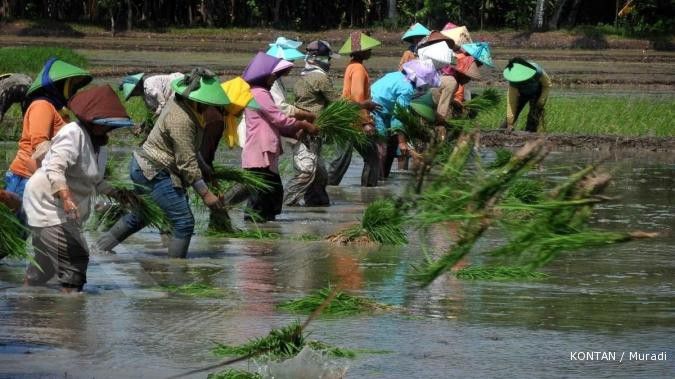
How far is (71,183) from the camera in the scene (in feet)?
27.0

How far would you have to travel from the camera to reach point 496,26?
49.0m

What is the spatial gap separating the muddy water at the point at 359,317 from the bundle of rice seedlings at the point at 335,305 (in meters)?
0.13

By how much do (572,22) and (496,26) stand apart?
2828 mm

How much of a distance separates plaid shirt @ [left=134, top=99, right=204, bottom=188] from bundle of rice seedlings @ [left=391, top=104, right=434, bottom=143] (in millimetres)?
4323

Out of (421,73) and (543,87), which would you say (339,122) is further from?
(543,87)

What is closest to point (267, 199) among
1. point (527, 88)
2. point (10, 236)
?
point (10, 236)

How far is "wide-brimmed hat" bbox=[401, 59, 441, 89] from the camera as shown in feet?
46.8

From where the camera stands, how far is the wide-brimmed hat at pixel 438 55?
14586mm

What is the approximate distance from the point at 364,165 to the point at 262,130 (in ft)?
10.7

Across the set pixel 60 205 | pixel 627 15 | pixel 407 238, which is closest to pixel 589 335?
pixel 60 205

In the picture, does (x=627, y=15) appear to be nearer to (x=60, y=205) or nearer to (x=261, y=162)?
(x=261, y=162)

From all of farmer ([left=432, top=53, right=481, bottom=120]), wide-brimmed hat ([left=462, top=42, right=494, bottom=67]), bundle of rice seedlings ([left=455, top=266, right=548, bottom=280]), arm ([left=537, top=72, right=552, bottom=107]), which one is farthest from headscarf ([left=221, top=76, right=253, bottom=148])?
arm ([left=537, top=72, right=552, bottom=107])

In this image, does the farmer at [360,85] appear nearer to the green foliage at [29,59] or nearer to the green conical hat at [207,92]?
the green conical hat at [207,92]

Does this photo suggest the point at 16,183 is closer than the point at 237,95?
Yes
